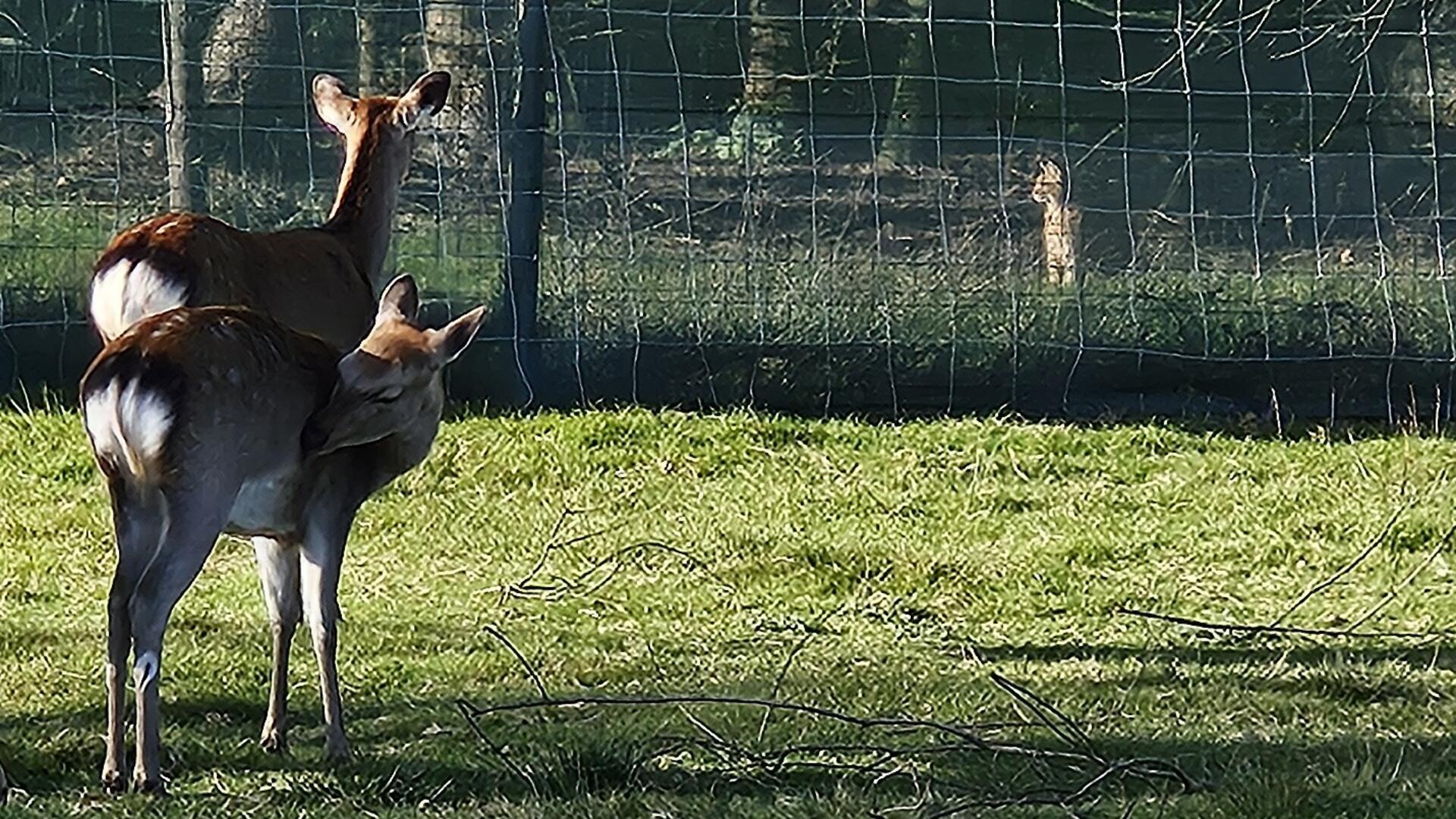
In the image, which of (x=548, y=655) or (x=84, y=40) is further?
(x=84, y=40)

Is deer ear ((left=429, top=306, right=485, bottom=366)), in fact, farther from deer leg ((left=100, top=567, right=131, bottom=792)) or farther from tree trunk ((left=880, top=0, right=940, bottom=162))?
tree trunk ((left=880, top=0, right=940, bottom=162))

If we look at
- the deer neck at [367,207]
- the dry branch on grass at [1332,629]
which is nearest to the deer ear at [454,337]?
the deer neck at [367,207]

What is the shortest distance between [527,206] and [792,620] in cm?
338

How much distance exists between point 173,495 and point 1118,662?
2661 mm

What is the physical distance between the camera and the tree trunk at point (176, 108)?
9.39m

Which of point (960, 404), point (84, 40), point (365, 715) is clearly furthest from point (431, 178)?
point (365, 715)

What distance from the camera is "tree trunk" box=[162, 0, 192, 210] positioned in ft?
30.8

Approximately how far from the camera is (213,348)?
4676 millimetres

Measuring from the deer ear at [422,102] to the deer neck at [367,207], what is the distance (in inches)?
4.7

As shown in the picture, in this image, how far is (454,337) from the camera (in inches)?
198

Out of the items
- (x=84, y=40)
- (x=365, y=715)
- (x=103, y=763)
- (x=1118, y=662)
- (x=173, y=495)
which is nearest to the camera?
(x=173, y=495)

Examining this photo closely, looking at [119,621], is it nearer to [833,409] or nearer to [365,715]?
[365,715]

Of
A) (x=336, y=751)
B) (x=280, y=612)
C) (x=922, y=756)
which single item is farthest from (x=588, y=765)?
(x=280, y=612)

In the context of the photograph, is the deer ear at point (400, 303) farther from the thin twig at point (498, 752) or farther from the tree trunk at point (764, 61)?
the tree trunk at point (764, 61)
